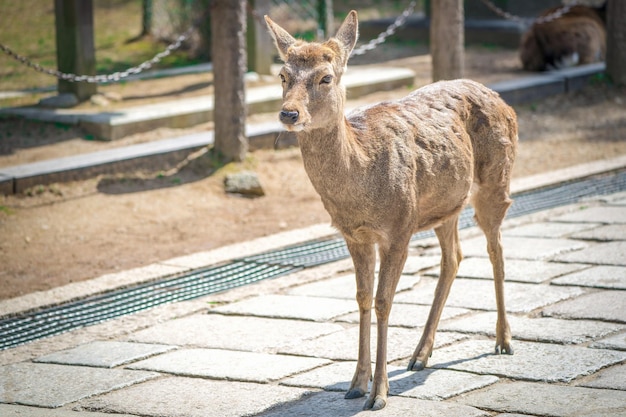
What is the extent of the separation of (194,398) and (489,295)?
2164 mm

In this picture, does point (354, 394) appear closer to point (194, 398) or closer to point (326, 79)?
point (194, 398)

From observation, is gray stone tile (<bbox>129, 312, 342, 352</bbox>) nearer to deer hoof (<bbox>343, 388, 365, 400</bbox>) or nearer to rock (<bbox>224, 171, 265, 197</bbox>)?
deer hoof (<bbox>343, 388, 365, 400</bbox>)

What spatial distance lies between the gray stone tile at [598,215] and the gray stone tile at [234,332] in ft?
9.30

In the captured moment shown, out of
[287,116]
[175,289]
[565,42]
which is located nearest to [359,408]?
[287,116]

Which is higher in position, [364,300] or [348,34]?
[348,34]

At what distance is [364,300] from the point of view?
15.1 feet

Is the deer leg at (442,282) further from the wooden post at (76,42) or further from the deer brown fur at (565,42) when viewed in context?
the deer brown fur at (565,42)

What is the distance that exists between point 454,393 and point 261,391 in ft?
2.92

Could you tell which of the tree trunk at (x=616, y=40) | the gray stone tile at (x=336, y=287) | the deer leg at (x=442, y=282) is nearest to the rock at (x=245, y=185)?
the gray stone tile at (x=336, y=287)

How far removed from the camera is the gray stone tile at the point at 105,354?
5184mm

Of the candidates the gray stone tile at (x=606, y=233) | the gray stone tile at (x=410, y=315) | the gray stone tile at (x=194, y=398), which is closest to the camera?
the gray stone tile at (x=194, y=398)

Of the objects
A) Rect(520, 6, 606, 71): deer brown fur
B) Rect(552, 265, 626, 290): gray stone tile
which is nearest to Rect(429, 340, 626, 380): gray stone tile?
Rect(552, 265, 626, 290): gray stone tile

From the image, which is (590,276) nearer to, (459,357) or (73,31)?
(459,357)

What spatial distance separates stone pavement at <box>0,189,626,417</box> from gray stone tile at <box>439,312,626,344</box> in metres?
0.01
